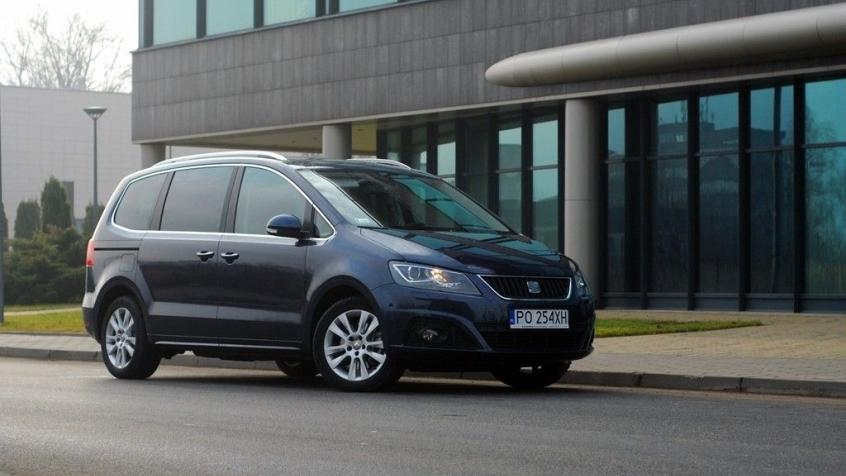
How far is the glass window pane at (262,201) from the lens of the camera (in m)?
12.3

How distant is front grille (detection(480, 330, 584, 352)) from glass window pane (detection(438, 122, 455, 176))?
64.5 ft

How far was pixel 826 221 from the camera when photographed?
79.3 ft

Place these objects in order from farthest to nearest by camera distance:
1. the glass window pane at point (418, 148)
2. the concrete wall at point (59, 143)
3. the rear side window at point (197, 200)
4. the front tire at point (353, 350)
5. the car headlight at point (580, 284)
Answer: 1. the concrete wall at point (59, 143)
2. the glass window pane at point (418, 148)
3. the rear side window at point (197, 200)
4. the car headlight at point (580, 284)
5. the front tire at point (353, 350)

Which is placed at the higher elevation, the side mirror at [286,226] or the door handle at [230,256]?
the side mirror at [286,226]

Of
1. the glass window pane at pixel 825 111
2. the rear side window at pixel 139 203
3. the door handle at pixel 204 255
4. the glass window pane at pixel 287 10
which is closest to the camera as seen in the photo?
the door handle at pixel 204 255

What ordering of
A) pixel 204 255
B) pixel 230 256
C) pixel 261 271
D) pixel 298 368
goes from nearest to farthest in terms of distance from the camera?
pixel 261 271 < pixel 230 256 < pixel 204 255 < pixel 298 368

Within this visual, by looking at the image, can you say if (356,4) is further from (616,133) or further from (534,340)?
(534,340)

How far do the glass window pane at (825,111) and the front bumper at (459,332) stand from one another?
13746 mm

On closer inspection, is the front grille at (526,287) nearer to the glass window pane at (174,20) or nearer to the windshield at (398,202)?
the windshield at (398,202)

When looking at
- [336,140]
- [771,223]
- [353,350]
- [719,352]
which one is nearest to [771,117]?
[771,223]

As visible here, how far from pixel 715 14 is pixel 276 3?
11265mm

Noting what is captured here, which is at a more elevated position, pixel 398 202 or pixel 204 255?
pixel 398 202

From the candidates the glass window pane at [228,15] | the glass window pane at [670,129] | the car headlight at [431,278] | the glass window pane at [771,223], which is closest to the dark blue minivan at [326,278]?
the car headlight at [431,278]

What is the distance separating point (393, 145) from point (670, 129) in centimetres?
817
